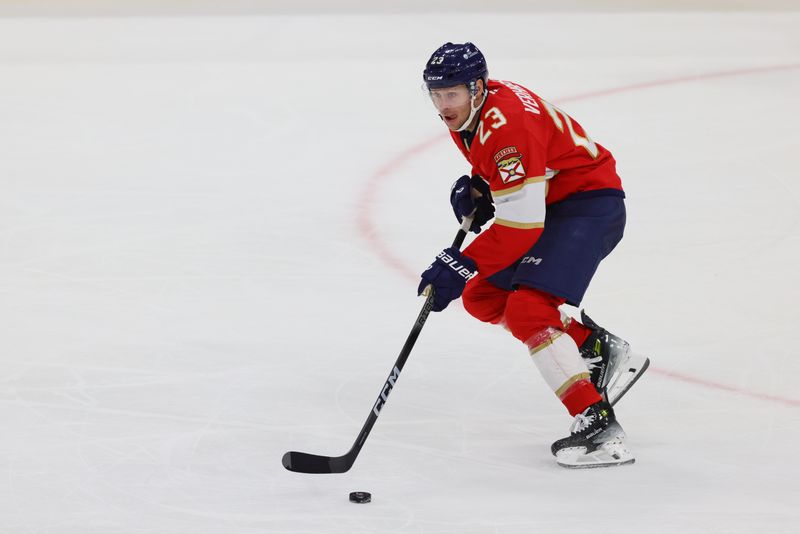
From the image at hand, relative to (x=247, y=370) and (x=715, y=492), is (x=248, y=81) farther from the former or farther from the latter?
(x=715, y=492)

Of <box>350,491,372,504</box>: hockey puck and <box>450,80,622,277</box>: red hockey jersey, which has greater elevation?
<box>450,80,622,277</box>: red hockey jersey

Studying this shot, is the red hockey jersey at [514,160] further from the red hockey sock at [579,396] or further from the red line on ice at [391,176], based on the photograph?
the red line on ice at [391,176]

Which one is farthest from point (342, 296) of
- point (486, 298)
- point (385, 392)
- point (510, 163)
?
point (510, 163)

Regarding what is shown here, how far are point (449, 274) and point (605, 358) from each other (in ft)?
2.19

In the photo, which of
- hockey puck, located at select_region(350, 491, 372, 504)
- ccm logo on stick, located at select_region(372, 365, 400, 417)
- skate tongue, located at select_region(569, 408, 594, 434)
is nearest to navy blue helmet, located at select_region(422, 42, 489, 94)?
ccm logo on stick, located at select_region(372, 365, 400, 417)

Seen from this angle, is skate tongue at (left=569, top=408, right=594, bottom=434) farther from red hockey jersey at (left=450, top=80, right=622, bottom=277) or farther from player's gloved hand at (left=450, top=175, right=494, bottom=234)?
player's gloved hand at (left=450, top=175, right=494, bottom=234)

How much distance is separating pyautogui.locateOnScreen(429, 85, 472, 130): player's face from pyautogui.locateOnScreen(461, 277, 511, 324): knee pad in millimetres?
526

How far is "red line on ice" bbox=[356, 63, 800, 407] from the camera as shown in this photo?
12.9ft

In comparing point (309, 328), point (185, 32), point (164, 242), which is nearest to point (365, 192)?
point (164, 242)

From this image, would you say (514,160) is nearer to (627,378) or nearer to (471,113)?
(471,113)

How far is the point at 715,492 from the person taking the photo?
127 inches

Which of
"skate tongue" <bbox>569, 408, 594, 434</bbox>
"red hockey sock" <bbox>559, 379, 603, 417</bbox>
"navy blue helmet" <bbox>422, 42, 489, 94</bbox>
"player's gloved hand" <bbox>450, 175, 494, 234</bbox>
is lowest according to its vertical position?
"skate tongue" <bbox>569, 408, 594, 434</bbox>

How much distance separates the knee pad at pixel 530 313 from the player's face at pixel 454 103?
0.48 m

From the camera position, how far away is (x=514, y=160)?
3.24 metres
